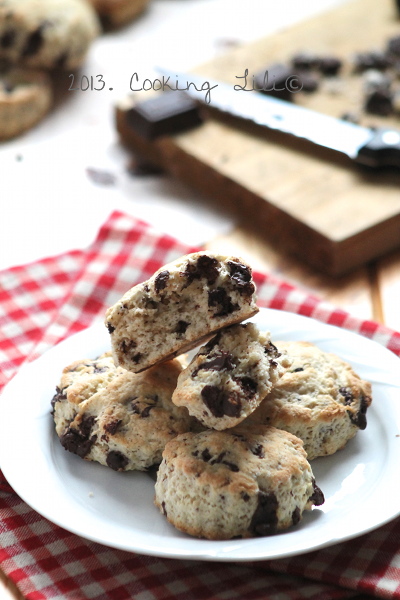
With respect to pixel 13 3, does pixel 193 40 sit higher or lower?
lower

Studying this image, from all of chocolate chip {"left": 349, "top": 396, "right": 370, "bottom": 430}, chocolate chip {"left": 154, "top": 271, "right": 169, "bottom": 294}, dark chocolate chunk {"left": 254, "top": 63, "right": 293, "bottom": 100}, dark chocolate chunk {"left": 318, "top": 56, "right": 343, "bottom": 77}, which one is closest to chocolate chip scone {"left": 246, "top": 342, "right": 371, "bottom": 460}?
chocolate chip {"left": 349, "top": 396, "right": 370, "bottom": 430}

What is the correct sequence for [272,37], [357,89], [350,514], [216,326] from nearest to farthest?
[350,514]
[216,326]
[357,89]
[272,37]

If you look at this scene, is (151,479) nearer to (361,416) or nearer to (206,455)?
(206,455)

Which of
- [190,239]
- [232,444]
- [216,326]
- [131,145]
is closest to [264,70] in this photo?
[131,145]

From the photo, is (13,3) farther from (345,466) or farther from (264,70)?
(345,466)

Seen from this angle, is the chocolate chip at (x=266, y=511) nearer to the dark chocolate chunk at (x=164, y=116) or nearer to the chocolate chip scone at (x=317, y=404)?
the chocolate chip scone at (x=317, y=404)

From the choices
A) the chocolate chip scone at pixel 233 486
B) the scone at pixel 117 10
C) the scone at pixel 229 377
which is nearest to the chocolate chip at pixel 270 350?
the scone at pixel 229 377


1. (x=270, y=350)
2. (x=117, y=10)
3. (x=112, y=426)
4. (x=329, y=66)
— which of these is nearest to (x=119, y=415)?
(x=112, y=426)

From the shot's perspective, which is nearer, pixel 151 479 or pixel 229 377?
pixel 229 377
